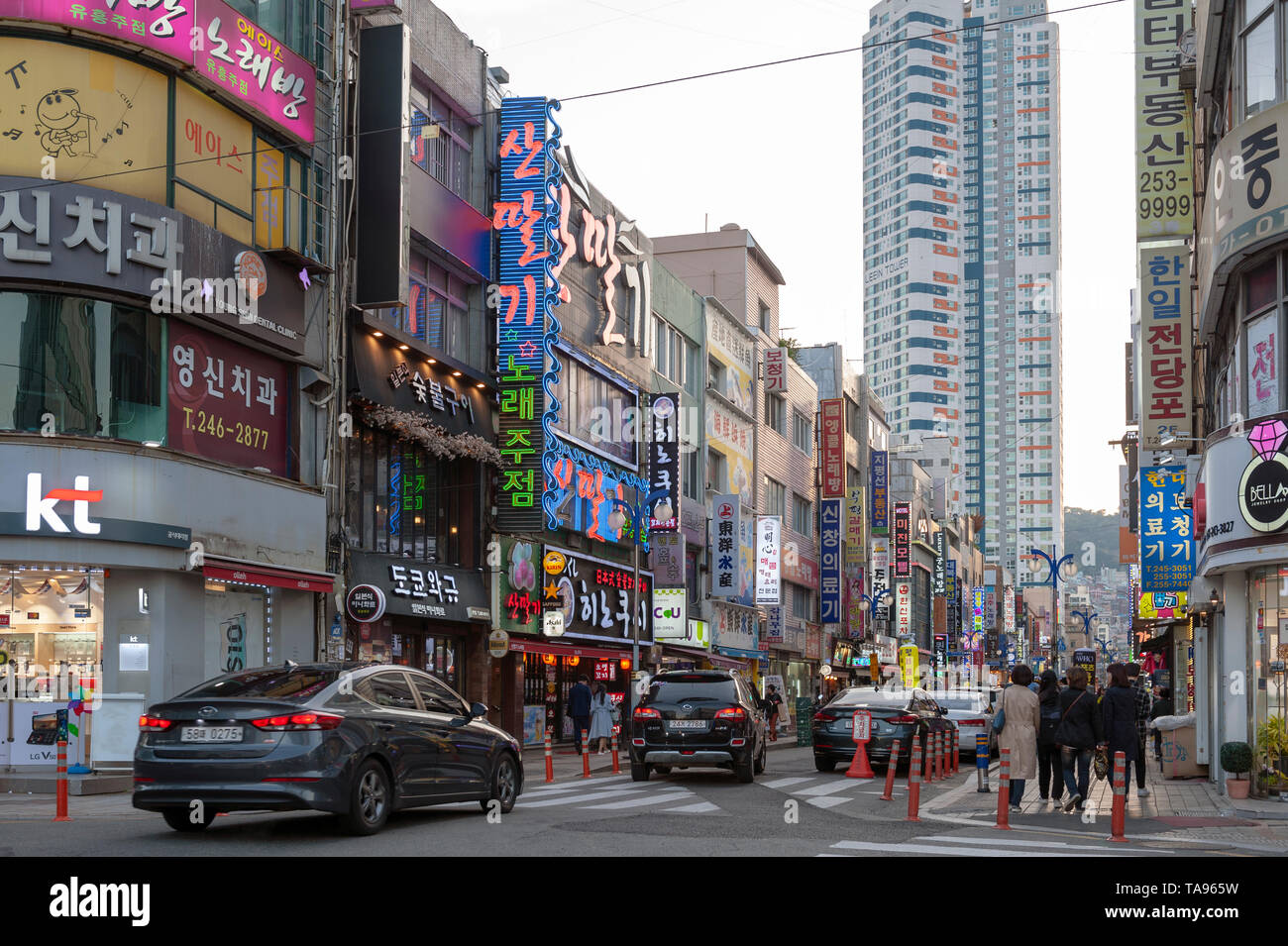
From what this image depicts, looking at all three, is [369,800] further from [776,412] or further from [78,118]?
[776,412]

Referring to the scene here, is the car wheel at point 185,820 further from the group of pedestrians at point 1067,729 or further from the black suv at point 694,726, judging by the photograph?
the group of pedestrians at point 1067,729

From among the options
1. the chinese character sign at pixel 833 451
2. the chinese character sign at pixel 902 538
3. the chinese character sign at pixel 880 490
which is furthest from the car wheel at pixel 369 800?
the chinese character sign at pixel 902 538

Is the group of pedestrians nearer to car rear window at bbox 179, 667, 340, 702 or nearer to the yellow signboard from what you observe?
car rear window at bbox 179, 667, 340, 702

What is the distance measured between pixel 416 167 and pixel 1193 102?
14742mm

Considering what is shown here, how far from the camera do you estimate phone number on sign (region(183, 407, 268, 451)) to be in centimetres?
2214

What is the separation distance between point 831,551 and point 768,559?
1302cm

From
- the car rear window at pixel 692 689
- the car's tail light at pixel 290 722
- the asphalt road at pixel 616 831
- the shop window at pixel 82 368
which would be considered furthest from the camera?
the car rear window at pixel 692 689

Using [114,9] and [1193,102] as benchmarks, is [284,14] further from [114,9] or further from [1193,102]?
[1193,102]

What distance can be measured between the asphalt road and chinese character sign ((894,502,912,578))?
6389 centimetres

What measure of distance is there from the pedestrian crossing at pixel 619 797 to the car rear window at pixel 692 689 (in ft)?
4.09

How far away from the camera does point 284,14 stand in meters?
25.3

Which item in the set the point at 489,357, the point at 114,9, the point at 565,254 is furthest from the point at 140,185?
the point at 565,254

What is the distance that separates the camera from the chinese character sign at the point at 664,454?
41.4 metres
